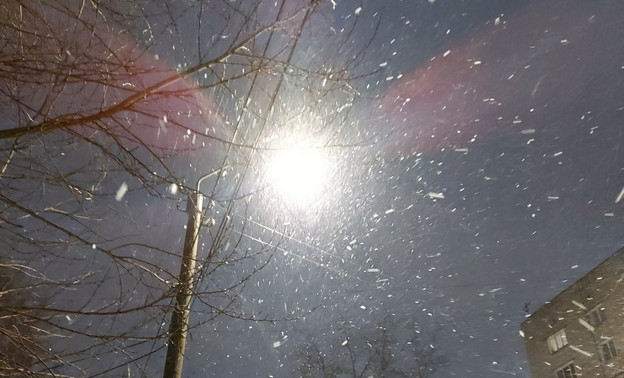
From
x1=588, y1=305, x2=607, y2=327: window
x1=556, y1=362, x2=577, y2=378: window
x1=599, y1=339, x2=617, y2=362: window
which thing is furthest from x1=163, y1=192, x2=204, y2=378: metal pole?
x1=556, y1=362, x2=577, y2=378: window

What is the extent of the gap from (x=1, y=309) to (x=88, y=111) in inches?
43.0

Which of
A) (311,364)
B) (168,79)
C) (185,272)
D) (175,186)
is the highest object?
(311,364)

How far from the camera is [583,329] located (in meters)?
23.6

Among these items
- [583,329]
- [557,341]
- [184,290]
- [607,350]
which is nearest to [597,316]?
[583,329]

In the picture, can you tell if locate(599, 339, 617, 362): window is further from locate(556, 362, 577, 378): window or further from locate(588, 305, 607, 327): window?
locate(556, 362, 577, 378): window

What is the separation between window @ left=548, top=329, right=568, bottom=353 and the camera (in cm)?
2531

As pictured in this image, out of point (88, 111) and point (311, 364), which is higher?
point (311, 364)

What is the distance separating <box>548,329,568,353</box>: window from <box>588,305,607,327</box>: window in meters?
3.00

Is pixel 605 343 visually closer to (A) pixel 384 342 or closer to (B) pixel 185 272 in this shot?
(A) pixel 384 342

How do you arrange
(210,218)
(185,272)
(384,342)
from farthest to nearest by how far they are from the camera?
1. (384,342)
2. (210,218)
3. (185,272)

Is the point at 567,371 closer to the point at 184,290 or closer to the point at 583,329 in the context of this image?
the point at 583,329

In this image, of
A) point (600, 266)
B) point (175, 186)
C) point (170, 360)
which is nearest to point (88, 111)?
point (175, 186)

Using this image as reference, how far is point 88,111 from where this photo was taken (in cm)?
273

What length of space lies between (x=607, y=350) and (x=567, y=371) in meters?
4.45
